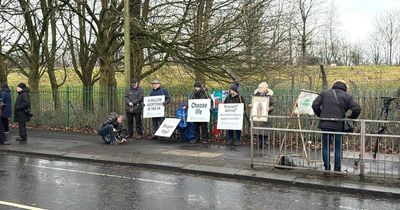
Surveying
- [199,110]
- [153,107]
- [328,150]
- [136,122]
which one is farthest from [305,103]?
[136,122]

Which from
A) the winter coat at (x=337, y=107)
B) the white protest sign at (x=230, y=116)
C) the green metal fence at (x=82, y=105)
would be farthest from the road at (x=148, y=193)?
the green metal fence at (x=82, y=105)

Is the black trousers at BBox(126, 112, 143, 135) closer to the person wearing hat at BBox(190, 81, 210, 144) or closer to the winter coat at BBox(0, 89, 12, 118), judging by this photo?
the person wearing hat at BBox(190, 81, 210, 144)

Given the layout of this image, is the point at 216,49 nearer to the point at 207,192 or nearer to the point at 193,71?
the point at 193,71

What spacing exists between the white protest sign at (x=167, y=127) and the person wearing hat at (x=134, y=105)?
0.89 metres

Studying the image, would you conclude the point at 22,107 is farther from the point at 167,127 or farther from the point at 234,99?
the point at 234,99

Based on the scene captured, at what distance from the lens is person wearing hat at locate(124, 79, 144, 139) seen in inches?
547

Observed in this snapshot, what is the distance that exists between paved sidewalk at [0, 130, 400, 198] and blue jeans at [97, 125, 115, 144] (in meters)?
0.20

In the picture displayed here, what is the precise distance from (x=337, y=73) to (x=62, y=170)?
35558 millimetres

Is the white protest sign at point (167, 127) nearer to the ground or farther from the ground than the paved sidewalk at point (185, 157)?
farther from the ground

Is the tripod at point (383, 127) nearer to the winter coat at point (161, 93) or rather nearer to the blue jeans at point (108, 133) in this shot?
the winter coat at point (161, 93)

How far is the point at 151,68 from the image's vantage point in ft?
65.1

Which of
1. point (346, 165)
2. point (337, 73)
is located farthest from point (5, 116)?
point (337, 73)

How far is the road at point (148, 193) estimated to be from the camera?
675 cm

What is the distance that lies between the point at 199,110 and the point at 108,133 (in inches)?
102
